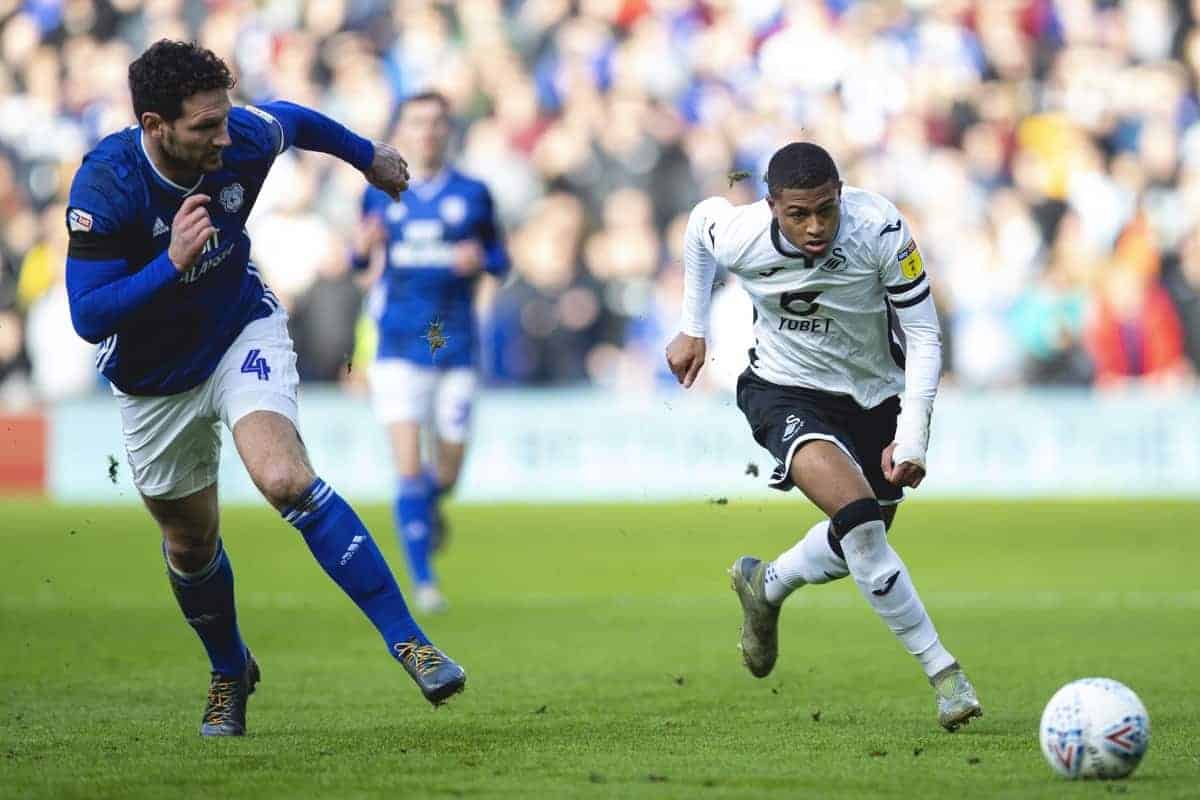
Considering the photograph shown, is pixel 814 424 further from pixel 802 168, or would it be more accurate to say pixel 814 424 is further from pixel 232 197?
pixel 232 197

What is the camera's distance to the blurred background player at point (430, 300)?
13469mm

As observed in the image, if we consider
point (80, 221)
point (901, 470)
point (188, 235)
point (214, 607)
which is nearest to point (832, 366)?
point (901, 470)

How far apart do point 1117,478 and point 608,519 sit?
542 cm

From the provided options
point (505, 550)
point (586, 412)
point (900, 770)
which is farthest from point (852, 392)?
point (586, 412)

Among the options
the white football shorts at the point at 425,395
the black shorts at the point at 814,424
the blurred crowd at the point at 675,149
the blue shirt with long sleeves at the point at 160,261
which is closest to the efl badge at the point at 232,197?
the blue shirt with long sleeves at the point at 160,261

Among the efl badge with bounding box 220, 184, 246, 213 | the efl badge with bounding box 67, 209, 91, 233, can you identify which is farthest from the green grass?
the efl badge with bounding box 220, 184, 246, 213

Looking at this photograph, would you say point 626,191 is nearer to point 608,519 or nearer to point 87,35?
point 608,519

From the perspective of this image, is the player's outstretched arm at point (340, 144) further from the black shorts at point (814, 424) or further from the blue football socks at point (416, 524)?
the blue football socks at point (416, 524)

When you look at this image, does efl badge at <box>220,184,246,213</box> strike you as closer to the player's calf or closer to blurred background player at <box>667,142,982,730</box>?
blurred background player at <box>667,142,982,730</box>

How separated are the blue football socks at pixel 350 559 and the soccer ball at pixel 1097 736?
2238 mm

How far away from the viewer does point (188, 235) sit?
675 cm

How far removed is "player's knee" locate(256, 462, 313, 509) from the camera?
23.4ft

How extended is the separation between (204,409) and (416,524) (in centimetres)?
560

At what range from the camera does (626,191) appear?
2169 centimetres
